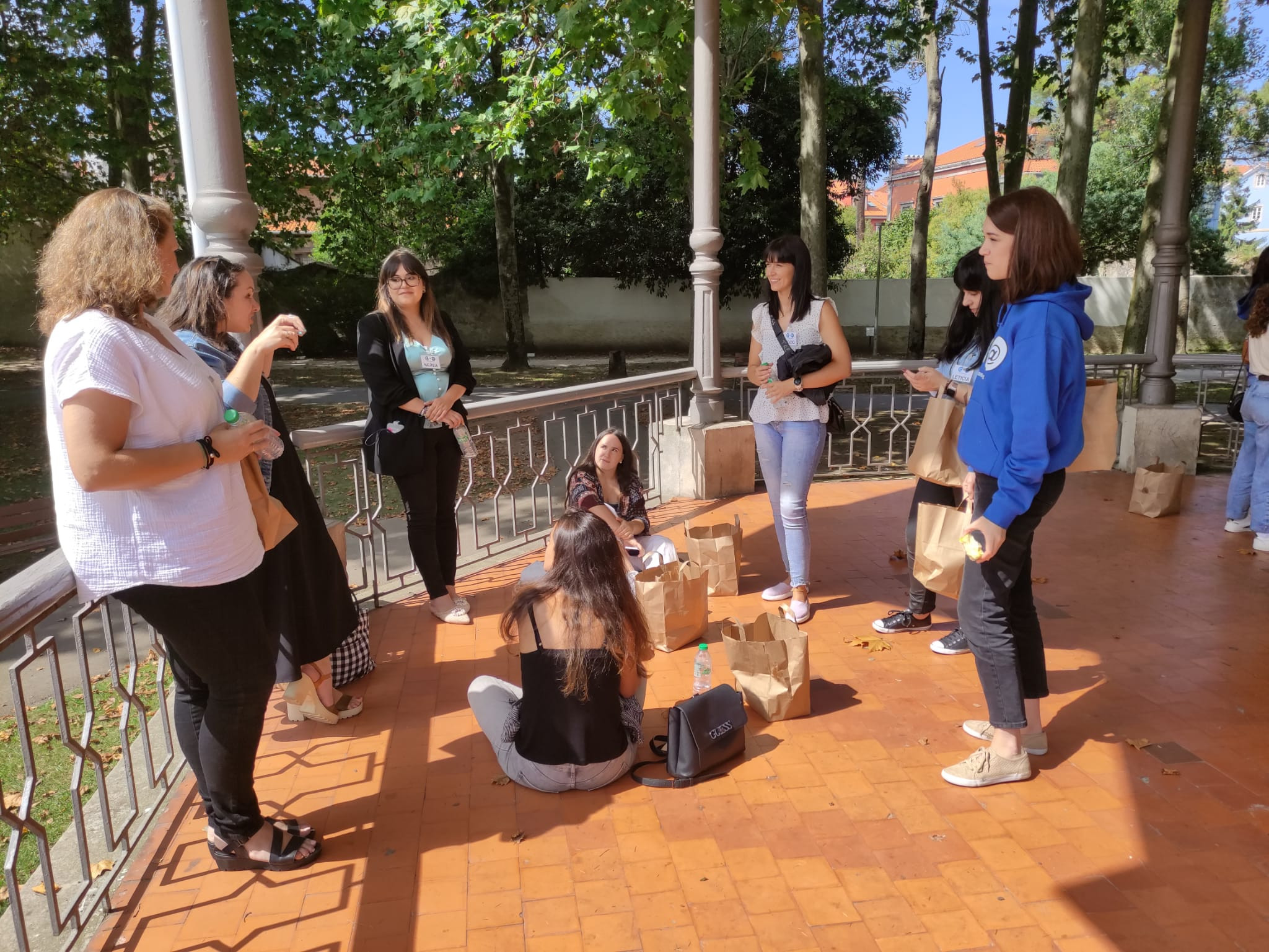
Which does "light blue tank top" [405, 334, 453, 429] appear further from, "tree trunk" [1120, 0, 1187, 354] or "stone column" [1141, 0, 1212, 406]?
"tree trunk" [1120, 0, 1187, 354]

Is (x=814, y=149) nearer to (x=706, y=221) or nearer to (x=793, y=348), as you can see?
(x=706, y=221)

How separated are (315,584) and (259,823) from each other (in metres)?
1.01

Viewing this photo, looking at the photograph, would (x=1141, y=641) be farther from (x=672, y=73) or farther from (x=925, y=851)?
(x=672, y=73)

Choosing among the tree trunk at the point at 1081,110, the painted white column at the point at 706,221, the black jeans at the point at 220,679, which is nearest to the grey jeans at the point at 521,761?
the black jeans at the point at 220,679

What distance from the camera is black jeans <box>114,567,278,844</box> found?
2.38 m

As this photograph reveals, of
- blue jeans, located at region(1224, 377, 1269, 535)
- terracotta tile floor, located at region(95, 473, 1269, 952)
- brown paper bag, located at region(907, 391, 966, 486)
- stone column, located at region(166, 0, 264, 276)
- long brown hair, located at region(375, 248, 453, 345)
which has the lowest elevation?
terracotta tile floor, located at region(95, 473, 1269, 952)

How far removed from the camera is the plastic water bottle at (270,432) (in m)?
2.54

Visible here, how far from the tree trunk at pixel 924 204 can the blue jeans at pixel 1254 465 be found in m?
15.4

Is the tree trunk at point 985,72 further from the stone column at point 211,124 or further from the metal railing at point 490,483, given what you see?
the stone column at point 211,124

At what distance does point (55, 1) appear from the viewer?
43.4 feet

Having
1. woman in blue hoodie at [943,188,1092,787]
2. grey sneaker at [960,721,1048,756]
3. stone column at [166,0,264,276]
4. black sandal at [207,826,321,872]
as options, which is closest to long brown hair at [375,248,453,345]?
stone column at [166,0,264,276]

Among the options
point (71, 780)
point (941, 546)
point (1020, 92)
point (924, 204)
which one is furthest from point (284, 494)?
point (924, 204)

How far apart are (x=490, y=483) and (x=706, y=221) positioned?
16.9ft

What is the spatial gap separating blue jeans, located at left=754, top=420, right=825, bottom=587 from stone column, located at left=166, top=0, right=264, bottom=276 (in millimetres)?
2650
